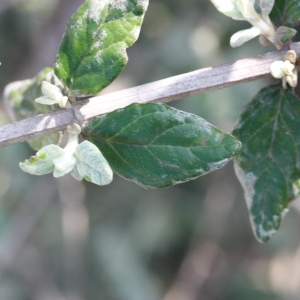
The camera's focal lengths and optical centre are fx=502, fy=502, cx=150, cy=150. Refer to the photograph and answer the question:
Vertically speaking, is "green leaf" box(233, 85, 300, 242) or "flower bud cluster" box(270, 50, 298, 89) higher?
"flower bud cluster" box(270, 50, 298, 89)

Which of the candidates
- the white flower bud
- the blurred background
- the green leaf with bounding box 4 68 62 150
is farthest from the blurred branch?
the blurred background

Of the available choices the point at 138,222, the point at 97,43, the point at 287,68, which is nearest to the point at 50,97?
the point at 97,43

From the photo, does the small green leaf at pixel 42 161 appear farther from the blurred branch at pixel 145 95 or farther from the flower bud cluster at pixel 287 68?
the flower bud cluster at pixel 287 68

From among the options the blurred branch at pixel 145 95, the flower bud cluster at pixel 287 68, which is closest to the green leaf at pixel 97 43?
the blurred branch at pixel 145 95

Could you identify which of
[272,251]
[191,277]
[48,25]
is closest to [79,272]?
[191,277]

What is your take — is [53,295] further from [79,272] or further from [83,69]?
[83,69]

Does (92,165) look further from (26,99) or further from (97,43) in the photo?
(26,99)

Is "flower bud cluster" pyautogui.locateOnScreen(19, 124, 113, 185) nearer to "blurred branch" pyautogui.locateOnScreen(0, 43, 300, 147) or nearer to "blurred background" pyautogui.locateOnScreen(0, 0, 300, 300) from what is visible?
"blurred branch" pyautogui.locateOnScreen(0, 43, 300, 147)
